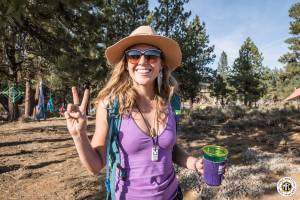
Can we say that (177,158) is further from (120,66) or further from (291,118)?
(291,118)

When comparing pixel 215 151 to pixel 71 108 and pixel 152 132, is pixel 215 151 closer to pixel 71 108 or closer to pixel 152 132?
pixel 152 132

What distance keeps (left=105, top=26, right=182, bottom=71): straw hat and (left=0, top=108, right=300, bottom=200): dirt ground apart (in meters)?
3.10

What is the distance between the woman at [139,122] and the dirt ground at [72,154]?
2.99 m

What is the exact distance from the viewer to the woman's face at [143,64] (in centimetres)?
209

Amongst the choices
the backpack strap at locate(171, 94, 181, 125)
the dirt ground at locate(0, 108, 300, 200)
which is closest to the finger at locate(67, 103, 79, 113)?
the backpack strap at locate(171, 94, 181, 125)

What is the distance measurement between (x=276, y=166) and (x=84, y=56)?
19.0ft

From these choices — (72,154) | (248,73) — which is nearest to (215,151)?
(72,154)

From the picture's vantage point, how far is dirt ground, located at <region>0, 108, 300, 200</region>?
524 cm

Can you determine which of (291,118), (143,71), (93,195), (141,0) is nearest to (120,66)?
(143,71)

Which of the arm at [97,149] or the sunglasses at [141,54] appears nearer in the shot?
the arm at [97,149]

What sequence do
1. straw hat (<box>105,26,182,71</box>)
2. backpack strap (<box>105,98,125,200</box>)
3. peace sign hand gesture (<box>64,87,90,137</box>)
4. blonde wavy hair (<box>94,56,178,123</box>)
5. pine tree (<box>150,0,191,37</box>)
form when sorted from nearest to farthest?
peace sign hand gesture (<box>64,87,90,137</box>)
backpack strap (<box>105,98,125,200</box>)
blonde wavy hair (<box>94,56,178,123</box>)
straw hat (<box>105,26,182,71</box>)
pine tree (<box>150,0,191,37</box>)

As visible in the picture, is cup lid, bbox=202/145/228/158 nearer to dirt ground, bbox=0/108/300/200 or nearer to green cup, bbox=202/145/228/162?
green cup, bbox=202/145/228/162

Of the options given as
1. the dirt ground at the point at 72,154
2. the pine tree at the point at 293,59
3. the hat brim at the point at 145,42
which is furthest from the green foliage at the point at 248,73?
the hat brim at the point at 145,42

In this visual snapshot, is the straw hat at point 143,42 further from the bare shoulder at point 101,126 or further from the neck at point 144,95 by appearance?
the bare shoulder at point 101,126
